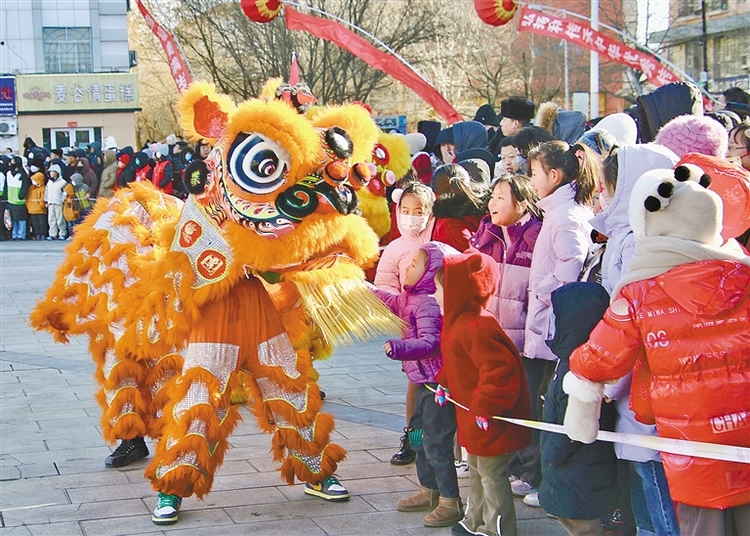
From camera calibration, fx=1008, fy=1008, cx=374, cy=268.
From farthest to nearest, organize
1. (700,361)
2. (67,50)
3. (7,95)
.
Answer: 1. (67,50)
2. (7,95)
3. (700,361)

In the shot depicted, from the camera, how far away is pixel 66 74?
111ft

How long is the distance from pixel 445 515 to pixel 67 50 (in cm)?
3308

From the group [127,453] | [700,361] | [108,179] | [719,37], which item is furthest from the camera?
[719,37]

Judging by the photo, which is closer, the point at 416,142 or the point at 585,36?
the point at 416,142

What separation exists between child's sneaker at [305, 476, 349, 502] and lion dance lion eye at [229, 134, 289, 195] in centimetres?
149

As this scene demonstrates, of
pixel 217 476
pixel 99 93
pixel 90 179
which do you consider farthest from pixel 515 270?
pixel 99 93

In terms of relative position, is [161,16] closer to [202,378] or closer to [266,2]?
[266,2]

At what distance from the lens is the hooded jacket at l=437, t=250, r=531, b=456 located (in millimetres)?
4094

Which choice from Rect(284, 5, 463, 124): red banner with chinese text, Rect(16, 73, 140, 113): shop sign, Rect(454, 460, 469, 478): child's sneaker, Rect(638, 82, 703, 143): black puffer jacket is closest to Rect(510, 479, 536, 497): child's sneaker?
Rect(454, 460, 469, 478): child's sneaker

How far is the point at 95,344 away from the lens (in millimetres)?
5613

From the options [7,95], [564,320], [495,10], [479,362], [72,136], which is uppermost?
[7,95]

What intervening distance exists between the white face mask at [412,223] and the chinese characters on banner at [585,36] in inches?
208

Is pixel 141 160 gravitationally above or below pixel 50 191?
above

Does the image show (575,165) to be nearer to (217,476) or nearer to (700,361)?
(700,361)
